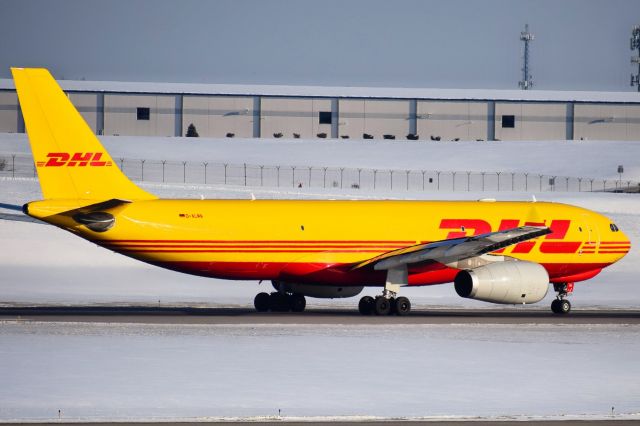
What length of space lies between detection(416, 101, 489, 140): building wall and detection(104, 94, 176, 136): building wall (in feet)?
75.6

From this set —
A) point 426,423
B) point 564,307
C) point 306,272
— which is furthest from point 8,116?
point 426,423

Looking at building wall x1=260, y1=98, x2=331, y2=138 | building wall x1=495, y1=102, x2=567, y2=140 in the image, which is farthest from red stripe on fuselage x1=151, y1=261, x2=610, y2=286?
building wall x1=495, y1=102, x2=567, y2=140

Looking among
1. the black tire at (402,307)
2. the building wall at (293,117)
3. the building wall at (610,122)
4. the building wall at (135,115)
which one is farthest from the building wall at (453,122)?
the black tire at (402,307)

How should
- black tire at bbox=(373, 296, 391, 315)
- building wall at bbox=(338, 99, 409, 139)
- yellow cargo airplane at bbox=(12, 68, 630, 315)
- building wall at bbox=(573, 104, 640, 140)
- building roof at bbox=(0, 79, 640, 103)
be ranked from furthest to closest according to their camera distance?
1. building wall at bbox=(573, 104, 640, 140)
2. building wall at bbox=(338, 99, 409, 139)
3. building roof at bbox=(0, 79, 640, 103)
4. black tire at bbox=(373, 296, 391, 315)
5. yellow cargo airplane at bbox=(12, 68, 630, 315)

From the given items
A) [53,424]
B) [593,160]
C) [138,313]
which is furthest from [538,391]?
[593,160]

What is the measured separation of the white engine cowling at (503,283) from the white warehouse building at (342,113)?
80.2 meters

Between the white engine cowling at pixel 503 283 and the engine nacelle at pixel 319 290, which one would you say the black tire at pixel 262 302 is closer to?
the engine nacelle at pixel 319 290

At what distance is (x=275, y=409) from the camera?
77.2 ft

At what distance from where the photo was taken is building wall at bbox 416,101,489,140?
406 feet

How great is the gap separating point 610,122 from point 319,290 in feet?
282

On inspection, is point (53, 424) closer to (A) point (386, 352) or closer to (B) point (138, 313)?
(A) point (386, 352)

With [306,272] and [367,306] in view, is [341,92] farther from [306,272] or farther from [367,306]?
[367,306]

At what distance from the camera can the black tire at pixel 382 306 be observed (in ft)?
140

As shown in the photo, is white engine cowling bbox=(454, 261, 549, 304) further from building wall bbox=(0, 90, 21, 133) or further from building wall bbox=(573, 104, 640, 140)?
building wall bbox=(573, 104, 640, 140)
